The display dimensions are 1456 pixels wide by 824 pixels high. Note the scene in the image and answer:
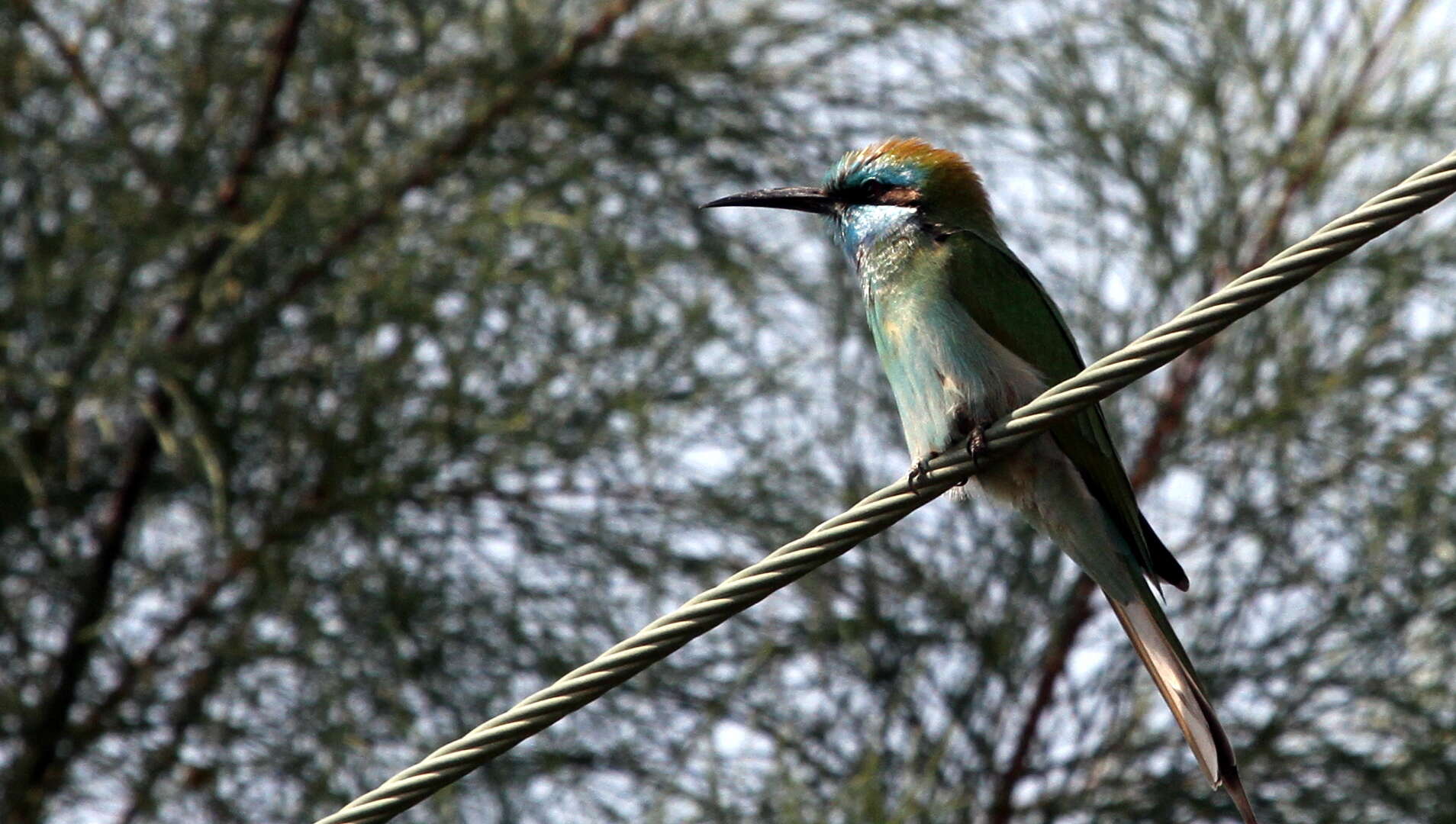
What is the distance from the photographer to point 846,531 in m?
2.25

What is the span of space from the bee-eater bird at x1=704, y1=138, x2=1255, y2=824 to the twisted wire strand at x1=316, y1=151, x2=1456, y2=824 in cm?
79

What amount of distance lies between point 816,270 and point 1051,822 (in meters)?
1.61

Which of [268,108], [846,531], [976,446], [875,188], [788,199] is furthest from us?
[268,108]

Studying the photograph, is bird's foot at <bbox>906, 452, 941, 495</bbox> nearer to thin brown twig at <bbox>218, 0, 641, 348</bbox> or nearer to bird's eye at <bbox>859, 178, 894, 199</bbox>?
bird's eye at <bbox>859, 178, 894, 199</bbox>

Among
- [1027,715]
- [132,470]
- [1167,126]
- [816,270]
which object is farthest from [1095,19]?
[132,470]

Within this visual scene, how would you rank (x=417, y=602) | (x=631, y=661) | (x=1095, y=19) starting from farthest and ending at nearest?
(x=1095, y=19) < (x=417, y=602) < (x=631, y=661)

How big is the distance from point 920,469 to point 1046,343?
452mm

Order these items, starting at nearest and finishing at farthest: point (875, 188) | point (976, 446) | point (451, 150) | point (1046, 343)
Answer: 1. point (976, 446)
2. point (1046, 343)
3. point (875, 188)
4. point (451, 150)

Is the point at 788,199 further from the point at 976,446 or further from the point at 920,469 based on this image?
the point at 976,446

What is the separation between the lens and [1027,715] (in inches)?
173

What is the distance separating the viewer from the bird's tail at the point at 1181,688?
9.13 feet

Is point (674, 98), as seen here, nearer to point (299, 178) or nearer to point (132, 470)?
point (299, 178)

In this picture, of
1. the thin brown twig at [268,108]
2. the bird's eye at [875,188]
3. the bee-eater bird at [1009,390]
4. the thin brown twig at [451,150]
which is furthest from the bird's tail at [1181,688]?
the thin brown twig at [268,108]

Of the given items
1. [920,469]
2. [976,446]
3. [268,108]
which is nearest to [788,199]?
[920,469]
